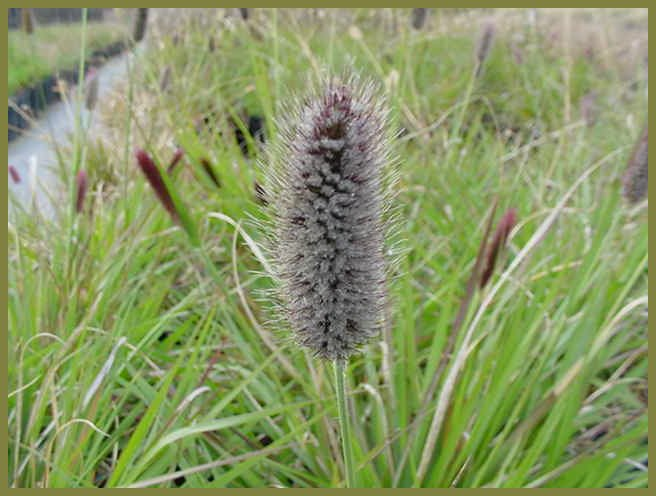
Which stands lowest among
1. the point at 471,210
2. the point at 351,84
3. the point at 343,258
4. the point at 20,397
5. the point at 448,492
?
the point at 448,492

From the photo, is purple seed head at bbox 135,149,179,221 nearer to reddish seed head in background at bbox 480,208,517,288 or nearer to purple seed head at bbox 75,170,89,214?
purple seed head at bbox 75,170,89,214

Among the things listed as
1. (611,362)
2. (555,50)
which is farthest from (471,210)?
(555,50)

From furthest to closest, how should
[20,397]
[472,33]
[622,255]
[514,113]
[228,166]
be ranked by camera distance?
[472,33] < [514,113] < [228,166] < [622,255] < [20,397]

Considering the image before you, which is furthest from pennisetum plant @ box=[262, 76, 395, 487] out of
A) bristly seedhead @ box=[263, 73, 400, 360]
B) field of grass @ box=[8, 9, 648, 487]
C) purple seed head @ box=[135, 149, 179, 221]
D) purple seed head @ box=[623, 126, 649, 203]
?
purple seed head @ box=[623, 126, 649, 203]

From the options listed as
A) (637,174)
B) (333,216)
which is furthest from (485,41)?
(333,216)

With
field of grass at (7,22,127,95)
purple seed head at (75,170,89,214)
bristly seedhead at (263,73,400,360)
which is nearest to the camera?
bristly seedhead at (263,73,400,360)

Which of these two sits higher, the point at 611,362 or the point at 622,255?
the point at 622,255

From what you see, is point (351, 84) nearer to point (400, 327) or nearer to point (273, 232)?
point (273, 232)

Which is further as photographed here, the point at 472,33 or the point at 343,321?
the point at 472,33
